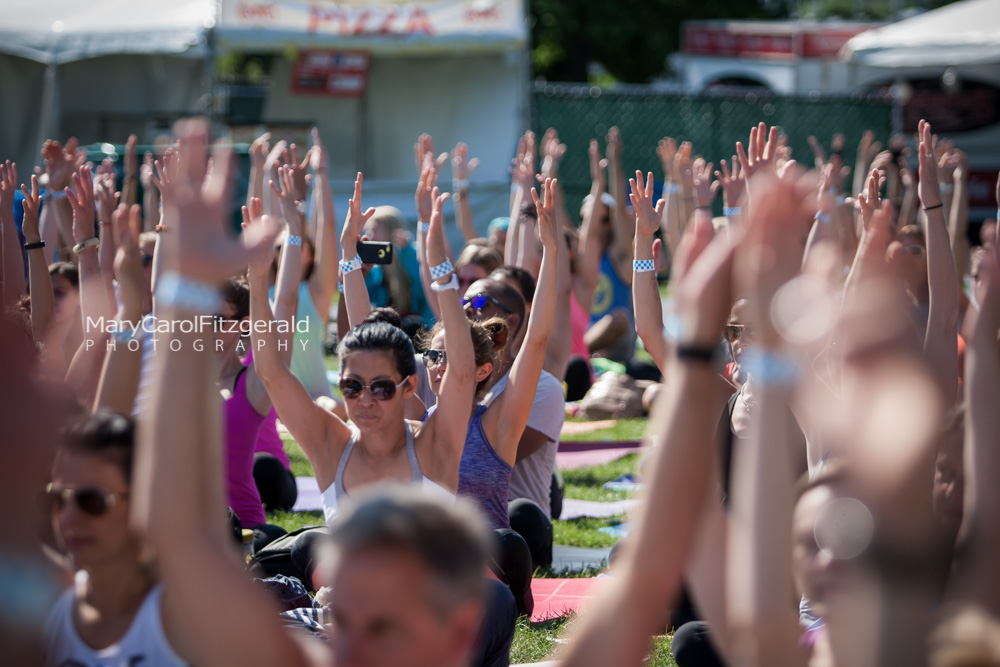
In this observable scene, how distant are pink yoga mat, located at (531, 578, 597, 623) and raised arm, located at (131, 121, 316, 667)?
9.41 feet

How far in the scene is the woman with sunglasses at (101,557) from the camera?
7.18 feet

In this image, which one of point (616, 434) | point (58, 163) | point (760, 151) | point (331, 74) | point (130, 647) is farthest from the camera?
point (331, 74)

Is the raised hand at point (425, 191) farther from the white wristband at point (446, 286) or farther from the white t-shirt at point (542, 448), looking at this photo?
the white t-shirt at point (542, 448)

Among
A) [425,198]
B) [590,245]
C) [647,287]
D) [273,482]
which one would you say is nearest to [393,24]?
[590,245]

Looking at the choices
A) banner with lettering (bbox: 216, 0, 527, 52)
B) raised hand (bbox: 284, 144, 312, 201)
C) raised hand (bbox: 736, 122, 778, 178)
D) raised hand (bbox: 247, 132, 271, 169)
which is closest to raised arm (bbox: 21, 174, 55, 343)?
raised hand (bbox: 284, 144, 312, 201)

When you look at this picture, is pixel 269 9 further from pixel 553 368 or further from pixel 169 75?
pixel 553 368

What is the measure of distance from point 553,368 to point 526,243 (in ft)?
2.47

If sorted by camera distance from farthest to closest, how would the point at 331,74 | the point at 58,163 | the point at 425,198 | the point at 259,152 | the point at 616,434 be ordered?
the point at 331,74
the point at 616,434
the point at 259,152
the point at 58,163
the point at 425,198

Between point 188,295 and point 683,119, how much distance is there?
1471 centimetres

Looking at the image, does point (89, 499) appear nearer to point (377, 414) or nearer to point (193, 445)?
point (193, 445)

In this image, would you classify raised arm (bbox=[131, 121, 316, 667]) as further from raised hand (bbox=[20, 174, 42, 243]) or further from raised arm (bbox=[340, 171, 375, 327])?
raised hand (bbox=[20, 174, 42, 243])

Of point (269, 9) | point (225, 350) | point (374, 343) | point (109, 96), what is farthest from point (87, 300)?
point (109, 96)

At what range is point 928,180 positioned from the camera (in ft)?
15.9

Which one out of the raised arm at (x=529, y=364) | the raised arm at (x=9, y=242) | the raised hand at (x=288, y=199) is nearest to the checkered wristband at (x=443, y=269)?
the raised arm at (x=529, y=364)
